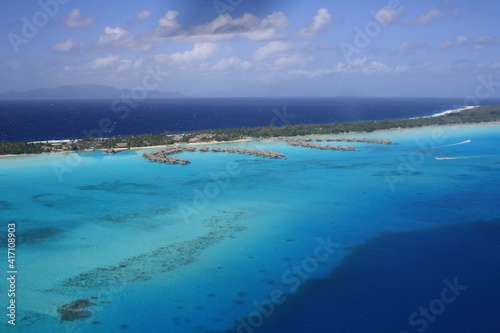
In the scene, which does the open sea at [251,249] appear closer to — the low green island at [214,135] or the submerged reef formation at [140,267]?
the submerged reef formation at [140,267]

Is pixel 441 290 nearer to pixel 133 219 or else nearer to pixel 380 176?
pixel 133 219

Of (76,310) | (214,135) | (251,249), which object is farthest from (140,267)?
(214,135)

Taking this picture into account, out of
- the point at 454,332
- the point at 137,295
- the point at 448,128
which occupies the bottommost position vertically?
the point at 454,332

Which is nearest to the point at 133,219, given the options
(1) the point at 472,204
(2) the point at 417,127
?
(1) the point at 472,204

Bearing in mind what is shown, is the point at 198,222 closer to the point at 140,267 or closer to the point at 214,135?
the point at 140,267

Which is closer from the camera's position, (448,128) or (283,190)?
(283,190)

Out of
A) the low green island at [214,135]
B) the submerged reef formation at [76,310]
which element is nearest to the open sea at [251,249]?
the submerged reef formation at [76,310]
